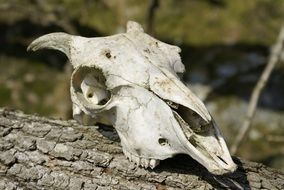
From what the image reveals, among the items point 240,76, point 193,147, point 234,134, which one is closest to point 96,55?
point 193,147

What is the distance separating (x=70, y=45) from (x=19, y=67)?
14.1 feet

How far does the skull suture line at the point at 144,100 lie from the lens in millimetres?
2926

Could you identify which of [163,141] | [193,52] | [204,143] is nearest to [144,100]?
[163,141]

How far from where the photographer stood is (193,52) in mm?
8258

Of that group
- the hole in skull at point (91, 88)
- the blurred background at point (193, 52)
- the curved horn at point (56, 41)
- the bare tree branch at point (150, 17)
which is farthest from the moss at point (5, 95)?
the hole in skull at point (91, 88)

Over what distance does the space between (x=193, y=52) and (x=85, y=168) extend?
541 cm

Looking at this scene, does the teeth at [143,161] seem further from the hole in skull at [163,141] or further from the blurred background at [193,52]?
the blurred background at [193,52]

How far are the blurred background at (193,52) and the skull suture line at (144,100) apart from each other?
2744 millimetres

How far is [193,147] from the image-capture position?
286cm

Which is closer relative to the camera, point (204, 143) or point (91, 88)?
point (204, 143)

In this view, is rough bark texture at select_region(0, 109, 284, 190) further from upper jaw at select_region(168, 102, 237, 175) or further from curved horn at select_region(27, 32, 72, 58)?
curved horn at select_region(27, 32, 72, 58)

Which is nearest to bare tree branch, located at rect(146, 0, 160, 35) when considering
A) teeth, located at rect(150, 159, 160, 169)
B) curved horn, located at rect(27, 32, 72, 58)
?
curved horn, located at rect(27, 32, 72, 58)

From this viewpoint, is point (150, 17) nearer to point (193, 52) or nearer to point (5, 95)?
point (5, 95)

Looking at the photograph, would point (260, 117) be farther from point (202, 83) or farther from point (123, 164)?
point (123, 164)
